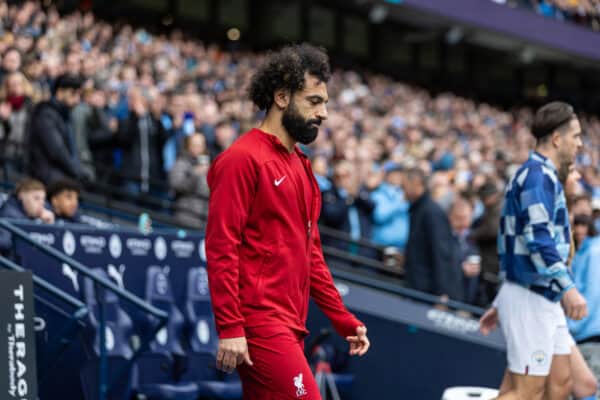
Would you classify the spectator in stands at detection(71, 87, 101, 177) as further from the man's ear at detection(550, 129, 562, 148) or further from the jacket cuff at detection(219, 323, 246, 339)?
the jacket cuff at detection(219, 323, 246, 339)

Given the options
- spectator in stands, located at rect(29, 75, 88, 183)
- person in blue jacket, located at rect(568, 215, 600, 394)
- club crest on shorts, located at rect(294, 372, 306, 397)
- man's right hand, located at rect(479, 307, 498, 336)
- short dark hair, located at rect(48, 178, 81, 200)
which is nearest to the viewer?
club crest on shorts, located at rect(294, 372, 306, 397)

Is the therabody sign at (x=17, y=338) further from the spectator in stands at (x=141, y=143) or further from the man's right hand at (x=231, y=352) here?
the spectator in stands at (x=141, y=143)

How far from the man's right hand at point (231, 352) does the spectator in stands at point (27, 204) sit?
173 inches

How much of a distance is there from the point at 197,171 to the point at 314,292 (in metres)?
6.58

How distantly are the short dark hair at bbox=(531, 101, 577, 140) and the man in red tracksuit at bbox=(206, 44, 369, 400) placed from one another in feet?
6.42

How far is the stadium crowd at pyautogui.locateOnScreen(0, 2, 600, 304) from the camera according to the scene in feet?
32.4

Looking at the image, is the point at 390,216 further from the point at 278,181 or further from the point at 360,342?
the point at 278,181

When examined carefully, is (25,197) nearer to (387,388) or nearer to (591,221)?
(387,388)

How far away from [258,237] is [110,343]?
3271 mm

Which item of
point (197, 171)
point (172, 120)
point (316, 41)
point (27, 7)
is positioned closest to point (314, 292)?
point (197, 171)

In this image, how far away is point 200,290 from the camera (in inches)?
341

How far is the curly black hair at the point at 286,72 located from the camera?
4566mm

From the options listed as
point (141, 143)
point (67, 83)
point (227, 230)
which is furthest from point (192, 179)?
point (227, 230)

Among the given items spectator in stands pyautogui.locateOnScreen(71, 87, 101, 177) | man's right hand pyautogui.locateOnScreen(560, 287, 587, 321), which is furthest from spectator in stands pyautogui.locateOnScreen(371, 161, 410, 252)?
man's right hand pyautogui.locateOnScreen(560, 287, 587, 321)
